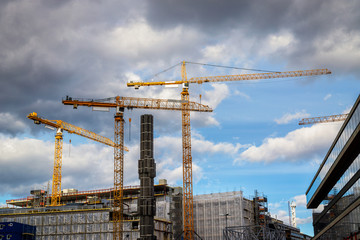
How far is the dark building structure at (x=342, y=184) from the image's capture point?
207 ft

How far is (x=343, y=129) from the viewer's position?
67.2m

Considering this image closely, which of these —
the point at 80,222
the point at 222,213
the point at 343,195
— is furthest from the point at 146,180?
the point at 222,213

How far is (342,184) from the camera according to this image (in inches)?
3022

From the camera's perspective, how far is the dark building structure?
63.1 metres

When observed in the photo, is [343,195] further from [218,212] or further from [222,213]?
[218,212]

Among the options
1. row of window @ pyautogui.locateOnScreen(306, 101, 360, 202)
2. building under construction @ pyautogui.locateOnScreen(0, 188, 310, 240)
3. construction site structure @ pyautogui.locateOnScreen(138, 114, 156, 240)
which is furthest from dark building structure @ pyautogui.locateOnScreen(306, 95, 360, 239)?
construction site structure @ pyautogui.locateOnScreen(138, 114, 156, 240)

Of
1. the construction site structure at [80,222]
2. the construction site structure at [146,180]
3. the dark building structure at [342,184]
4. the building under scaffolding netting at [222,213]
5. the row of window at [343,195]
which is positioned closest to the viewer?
the dark building structure at [342,184]

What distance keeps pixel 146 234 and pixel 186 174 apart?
5569 centimetres

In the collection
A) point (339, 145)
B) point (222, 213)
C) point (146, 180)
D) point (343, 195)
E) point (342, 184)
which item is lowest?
point (343, 195)

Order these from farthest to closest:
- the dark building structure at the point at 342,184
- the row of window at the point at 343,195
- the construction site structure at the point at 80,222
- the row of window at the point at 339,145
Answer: the construction site structure at the point at 80,222 → the row of window at the point at 343,195 → the dark building structure at the point at 342,184 → the row of window at the point at 339,145

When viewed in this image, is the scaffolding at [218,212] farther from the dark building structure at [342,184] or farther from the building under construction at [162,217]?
the dark building structure at [342,184]

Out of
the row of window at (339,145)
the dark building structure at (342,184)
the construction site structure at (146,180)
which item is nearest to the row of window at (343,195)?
the dark building structure at (342,184)

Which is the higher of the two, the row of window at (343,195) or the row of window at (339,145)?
the row of window at (339,145)

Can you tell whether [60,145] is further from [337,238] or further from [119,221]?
[337,238]
